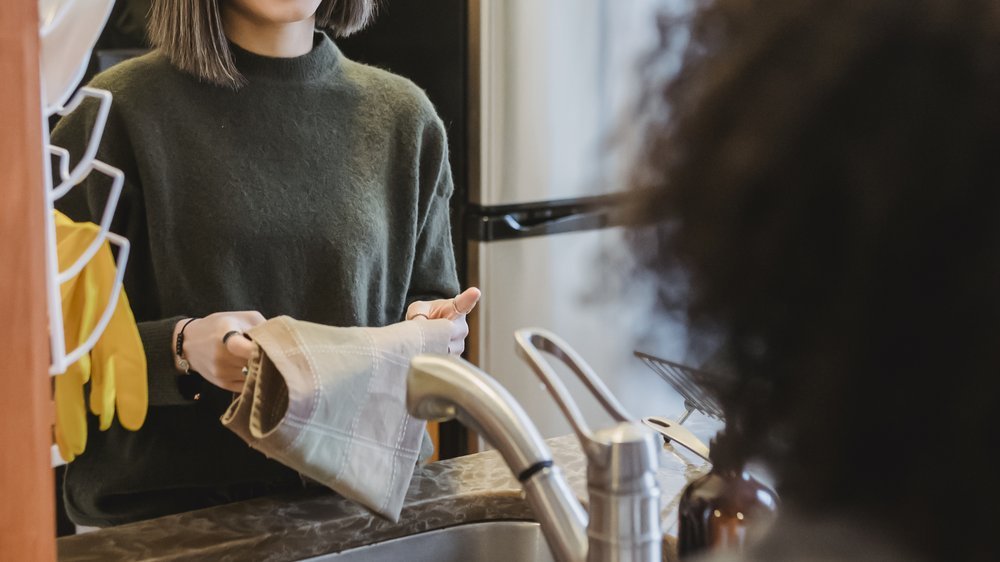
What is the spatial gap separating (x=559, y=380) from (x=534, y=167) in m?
1.83

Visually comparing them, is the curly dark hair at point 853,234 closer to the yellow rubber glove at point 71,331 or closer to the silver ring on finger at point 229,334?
the yellow rubber glove at point 71,331

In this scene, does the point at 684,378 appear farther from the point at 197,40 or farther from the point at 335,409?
the point at 197,40

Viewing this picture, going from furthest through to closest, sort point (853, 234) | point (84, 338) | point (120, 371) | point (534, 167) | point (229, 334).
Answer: point (534, 167) < point (229, 334) < point (120, 371) < point (84, 338) < point (853, 234)

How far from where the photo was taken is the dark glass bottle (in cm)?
70

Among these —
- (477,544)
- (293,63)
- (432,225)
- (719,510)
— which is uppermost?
(293,63)

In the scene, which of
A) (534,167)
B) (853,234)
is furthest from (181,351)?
(534,167)

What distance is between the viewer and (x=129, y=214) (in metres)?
1.24

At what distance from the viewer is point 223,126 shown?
1267 millimetres

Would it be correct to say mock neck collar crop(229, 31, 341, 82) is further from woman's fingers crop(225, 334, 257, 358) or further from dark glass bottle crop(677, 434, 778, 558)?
dark glass bottle crop(677, 434, 778, 558)

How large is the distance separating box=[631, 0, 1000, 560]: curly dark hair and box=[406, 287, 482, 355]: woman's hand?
30.4 inches

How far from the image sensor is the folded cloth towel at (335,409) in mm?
826

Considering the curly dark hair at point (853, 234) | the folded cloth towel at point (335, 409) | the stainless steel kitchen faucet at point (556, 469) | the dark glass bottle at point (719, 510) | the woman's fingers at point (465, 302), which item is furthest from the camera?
the woman's fingers at point (465, 302)

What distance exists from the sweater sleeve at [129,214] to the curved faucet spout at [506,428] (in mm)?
619

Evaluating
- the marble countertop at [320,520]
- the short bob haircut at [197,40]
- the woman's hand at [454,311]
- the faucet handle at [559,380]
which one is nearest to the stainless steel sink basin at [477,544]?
the marble countertop at [320,520]
